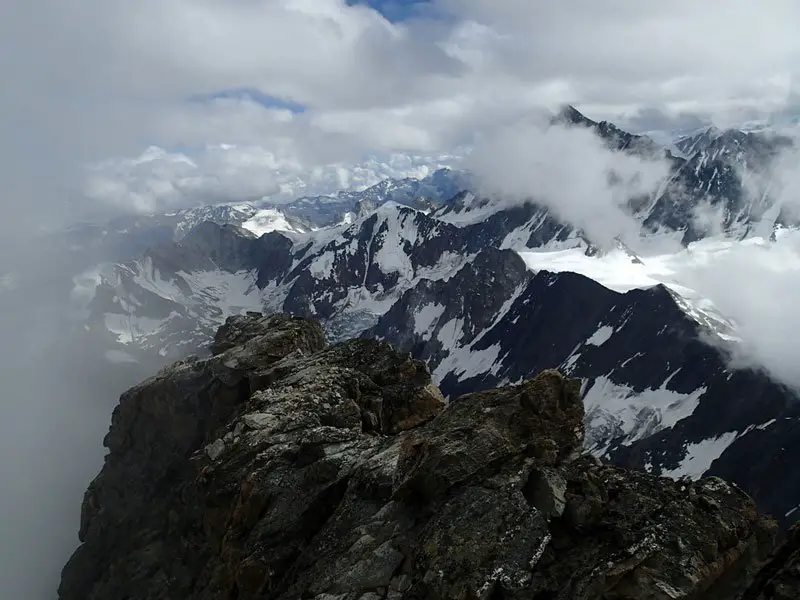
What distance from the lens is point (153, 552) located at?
195ft

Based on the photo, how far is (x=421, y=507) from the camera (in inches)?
1110

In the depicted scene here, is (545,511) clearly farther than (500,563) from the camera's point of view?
Yes

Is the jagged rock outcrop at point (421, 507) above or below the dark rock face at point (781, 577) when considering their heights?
below

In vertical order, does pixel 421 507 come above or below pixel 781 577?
below

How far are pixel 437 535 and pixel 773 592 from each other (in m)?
12.0

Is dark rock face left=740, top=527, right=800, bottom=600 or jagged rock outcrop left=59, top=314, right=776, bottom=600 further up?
dark rock face left=740, top=527, right=800, bottom=600

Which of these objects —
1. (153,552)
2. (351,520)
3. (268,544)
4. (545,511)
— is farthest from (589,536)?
(153,552)

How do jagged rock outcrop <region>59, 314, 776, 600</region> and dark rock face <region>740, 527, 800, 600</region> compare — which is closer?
dark rock face <region>740, 527, 800, 600</region>

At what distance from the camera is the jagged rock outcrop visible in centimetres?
2261

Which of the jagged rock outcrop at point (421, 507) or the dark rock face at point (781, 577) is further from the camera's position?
the jagged rock outcrop at point (421, 507)

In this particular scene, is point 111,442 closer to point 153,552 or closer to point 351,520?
point 153,552

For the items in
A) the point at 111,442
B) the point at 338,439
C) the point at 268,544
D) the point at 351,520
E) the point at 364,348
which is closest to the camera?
the point at 351,520

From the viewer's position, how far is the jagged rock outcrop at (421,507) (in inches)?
890

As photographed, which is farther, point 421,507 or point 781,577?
point 421,507
